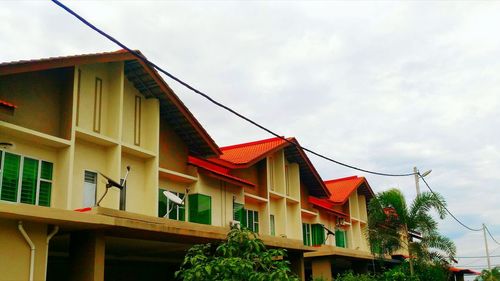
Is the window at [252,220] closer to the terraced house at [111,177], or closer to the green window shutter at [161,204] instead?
the terraced house at [111,177]

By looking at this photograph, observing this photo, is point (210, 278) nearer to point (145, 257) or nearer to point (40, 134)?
point (40, 134)

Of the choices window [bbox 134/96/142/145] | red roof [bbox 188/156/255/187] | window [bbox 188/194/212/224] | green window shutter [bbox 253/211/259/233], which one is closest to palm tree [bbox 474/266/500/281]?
green window shutter [bbox 253/211/259/233]

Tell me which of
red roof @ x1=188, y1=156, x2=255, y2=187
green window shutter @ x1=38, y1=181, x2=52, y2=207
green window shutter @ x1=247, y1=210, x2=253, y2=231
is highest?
red roof @ x1=188, y1=156, x2=255, y2=187

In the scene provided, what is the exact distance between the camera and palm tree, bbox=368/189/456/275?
22609mm

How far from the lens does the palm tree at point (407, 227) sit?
22.6 meters

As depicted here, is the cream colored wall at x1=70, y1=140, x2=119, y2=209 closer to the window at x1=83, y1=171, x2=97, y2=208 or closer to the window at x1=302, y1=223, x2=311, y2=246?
the window at x1=83, y1=171, x2=97, y2=208

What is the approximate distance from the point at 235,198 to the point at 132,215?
8.21 metres

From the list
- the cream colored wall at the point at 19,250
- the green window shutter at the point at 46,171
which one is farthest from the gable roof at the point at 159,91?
the cream colored wall at the point at 19,250

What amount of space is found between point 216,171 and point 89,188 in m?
5.68

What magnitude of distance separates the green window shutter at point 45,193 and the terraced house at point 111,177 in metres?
0.03

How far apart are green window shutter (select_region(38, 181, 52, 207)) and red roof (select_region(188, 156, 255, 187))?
228 inches

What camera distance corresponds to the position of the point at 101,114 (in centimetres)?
1585

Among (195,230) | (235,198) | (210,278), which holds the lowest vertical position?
(210,278)

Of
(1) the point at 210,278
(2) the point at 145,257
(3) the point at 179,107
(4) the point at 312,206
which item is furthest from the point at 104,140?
(4) the point at 312,206
